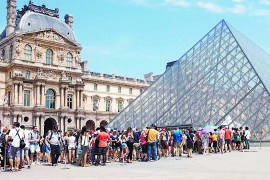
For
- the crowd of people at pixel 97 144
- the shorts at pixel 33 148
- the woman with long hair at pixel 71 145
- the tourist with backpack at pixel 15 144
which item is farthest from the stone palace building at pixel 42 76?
the tourist with backpack at pixel 15 144

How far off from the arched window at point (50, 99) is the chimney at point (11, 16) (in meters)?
9.11

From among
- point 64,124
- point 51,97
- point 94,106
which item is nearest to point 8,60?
point 51,97

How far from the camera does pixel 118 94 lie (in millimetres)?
51812

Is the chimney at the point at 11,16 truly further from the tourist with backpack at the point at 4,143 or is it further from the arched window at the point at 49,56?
the tourist with backpack at the point at 4,143

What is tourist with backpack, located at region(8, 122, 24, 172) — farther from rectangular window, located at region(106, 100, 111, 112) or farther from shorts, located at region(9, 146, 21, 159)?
rectangular window, located at region(106, 100, 111, 112)

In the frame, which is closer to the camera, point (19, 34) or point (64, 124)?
point (19, 34)

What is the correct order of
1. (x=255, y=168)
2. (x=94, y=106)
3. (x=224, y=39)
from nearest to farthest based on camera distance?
1. (x=255, y=168)
2. (x=224, y=39)
3. (x=94, y=106)

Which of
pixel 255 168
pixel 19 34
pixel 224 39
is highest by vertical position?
pixel 19 34

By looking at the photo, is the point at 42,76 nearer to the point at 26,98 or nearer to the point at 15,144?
the point at 26,98

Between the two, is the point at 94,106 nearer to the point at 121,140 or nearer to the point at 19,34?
the point at 19,34

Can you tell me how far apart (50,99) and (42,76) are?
310 cm

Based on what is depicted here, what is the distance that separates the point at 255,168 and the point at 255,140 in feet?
28.2

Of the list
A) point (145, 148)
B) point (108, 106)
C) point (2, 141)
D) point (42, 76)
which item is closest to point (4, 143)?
point (2, 141)

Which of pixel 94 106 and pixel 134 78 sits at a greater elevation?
pixel 134 78
